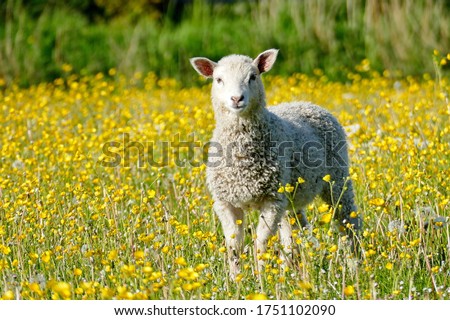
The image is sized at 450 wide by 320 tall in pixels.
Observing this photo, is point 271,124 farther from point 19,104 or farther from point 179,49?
point 179,49

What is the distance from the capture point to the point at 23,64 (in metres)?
13.2

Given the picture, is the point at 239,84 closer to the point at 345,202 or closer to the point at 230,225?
the point at 230,225

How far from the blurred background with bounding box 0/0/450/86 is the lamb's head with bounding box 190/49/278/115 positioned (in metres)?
A: 7.84

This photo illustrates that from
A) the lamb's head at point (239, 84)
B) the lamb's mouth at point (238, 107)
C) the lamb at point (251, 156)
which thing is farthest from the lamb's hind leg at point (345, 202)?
the lamb's mouth at point (238, 107)

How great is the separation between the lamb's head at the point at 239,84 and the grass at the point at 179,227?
656 mm

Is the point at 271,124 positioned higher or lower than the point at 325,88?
higher

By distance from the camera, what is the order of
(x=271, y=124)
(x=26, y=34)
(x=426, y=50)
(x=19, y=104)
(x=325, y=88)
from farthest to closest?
1. (x=26, y=34)
2. (x=426, y=50)
3. (x=325, y=88)
4. (x=19, y=104)
5. (x=271, y=124)

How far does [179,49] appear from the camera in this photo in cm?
1372

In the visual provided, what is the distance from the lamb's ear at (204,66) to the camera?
5.35 m

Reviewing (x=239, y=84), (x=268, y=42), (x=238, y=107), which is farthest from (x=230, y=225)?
(x=268, y=42)
